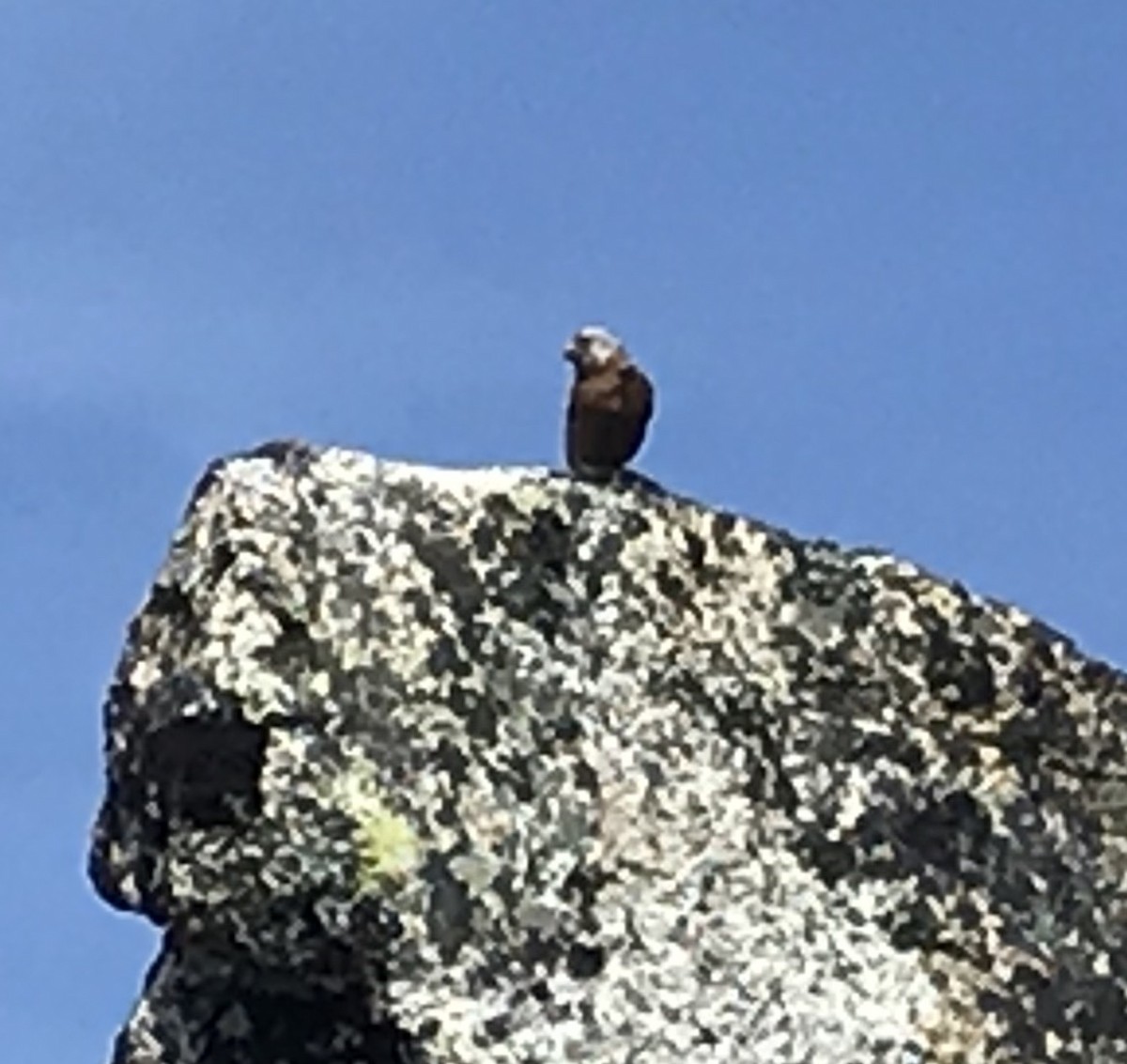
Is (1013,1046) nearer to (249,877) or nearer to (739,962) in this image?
(739,962)

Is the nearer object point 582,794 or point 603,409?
point 582,794

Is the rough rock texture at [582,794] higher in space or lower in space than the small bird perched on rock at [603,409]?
lower

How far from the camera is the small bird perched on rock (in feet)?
19.5

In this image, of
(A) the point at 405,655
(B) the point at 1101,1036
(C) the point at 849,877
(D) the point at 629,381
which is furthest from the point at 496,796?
(D) the point at 629,381

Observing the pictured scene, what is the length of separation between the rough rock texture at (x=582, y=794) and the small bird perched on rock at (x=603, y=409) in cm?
38

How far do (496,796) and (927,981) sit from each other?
72cm

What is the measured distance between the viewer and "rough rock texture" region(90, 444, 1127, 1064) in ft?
16.5

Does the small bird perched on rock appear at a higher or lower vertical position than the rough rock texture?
higher

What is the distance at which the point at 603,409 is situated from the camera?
247 inches

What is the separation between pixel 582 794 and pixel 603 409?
1.26m

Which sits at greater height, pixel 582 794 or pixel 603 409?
pixel 603 409

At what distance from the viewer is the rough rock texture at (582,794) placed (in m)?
5.02

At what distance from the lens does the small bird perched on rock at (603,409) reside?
234 inches

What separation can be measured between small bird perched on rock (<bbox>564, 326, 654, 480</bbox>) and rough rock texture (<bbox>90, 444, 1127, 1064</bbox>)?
1.25 feet
